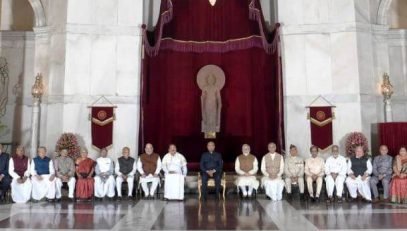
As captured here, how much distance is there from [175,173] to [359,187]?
4.17m

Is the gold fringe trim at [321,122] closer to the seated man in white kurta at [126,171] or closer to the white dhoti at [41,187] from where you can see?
the seated man in white kurta at [126,171]

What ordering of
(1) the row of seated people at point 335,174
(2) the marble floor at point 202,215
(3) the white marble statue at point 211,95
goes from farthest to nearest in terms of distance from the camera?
(3) the white marble statue at point 211,95 < (1) the row of seated people at point 335,174 < (2) the marble floor at point 202,215

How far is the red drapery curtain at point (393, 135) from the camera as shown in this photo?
10.2 meters

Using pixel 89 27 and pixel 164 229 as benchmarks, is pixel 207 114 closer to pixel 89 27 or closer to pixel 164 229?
pixel 89 27

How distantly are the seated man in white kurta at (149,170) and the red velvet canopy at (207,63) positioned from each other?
5.04 ft

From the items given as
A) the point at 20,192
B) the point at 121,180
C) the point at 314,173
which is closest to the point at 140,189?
the point at 121,180

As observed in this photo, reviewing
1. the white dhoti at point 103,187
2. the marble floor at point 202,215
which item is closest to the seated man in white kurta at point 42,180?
the marble floor at point 202,215

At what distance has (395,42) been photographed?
13.1 meters

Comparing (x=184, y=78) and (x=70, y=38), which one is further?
(x=184, y=78)

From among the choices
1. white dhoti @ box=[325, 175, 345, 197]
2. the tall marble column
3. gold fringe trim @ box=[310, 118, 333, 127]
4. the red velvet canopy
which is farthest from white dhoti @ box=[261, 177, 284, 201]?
the tall marble column

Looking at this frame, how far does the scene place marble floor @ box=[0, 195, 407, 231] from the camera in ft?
20.6

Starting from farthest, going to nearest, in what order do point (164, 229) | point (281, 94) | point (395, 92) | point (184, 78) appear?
point (395, 92) < point (184, 78) < point (281, 94) < point (164, 229)

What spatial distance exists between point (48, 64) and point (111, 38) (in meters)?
2.32

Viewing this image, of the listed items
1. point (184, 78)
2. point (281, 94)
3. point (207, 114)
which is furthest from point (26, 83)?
point (281, 94)
